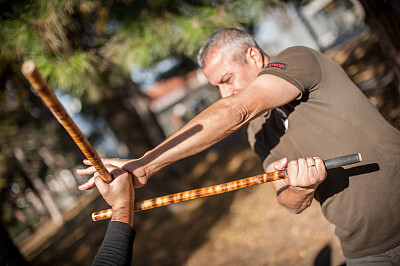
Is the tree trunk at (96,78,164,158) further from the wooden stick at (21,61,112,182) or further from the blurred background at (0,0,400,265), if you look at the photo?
the wooden stick at (21,61,112,182)

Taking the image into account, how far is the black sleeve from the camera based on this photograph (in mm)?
1180

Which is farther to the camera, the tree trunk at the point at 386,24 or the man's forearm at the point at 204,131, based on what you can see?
the tree trunk at the point at 386,24

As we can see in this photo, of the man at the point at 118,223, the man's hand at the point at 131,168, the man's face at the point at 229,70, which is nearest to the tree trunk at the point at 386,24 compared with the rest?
the man's face at the point at 229,70

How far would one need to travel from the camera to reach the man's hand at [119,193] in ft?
4.44

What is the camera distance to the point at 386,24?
3.00m

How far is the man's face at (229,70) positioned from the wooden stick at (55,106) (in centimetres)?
99

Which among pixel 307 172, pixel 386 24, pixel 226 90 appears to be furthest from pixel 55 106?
pixel 386 24

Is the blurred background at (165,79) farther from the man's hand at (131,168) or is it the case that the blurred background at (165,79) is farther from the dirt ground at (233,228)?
the man's hand at (131,168)

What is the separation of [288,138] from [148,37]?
7.94 ft

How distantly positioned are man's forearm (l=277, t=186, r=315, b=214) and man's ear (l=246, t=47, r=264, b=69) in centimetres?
82

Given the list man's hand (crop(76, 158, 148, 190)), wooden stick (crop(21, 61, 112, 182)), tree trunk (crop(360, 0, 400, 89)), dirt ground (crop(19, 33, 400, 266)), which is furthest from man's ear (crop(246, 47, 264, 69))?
dirt ground (crop(19, 33, 400, 266))

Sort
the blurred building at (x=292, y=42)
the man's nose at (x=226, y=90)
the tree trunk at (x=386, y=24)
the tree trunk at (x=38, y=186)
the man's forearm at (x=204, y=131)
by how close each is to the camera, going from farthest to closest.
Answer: the blurred building at (x=292, y=42) < the tree trunk at (x=38, y=186) < the tree trunk at (x=386, y=24) < the man's nose at (x=226, y=90) < the man's forearm at (x=204, y=131)

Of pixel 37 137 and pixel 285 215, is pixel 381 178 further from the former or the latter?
pixel 37 137

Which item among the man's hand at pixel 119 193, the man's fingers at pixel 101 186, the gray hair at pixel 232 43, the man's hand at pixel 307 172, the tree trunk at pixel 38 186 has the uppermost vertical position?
the gray hair at pixel 232 43
